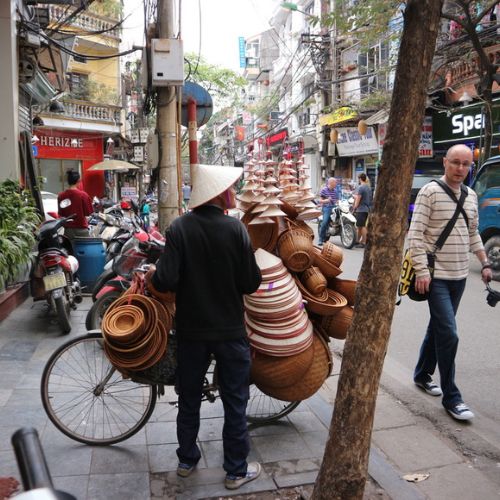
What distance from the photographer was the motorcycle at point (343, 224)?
13641 mm

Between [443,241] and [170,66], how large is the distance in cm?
432

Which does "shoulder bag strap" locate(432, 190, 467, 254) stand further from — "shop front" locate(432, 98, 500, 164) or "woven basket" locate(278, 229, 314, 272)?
"shop front" locate(432, 98, 500, 164)

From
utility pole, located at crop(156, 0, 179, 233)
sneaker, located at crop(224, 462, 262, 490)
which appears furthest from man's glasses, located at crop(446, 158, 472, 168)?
utility pole, located at crop(156, 0, 179, 233)

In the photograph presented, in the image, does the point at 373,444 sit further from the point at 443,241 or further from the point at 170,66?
the point at 170,66

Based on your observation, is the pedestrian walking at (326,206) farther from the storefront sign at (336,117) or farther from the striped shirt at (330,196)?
the storefront sign at (336,117)

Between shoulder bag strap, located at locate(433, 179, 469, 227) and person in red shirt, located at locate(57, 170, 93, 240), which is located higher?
shoulder bag strap, located at locate(433, 179, 469, 227)

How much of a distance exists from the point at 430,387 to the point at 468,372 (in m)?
0.75

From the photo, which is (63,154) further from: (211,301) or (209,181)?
(211,301)

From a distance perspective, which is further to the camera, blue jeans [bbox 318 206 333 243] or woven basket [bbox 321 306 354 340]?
blue jeans [bbox 318 206 333 243]

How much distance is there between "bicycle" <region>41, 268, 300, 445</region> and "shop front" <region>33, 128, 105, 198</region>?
1920 cm

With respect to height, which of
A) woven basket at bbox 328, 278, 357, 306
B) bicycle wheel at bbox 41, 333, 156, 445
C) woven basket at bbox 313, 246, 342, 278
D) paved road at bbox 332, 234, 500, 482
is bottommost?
paved road at bbox 332, 234, 500, 482

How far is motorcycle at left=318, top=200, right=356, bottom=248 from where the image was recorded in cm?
1364

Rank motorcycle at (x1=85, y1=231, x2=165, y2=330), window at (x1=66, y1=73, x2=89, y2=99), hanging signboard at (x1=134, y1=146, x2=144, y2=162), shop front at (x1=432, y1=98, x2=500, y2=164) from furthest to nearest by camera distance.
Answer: window at (x1=66, y1=73, x2=89, y2=99) < hanging signboard at (x1=134, y1=146, x2=144, y2=162) < shop front at (x1=432, y1=98, x2=500, y2=164) < motorcycle at (x1=85, y1=231, x2=165, y2=330)

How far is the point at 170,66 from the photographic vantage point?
672cm
